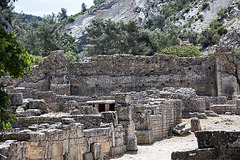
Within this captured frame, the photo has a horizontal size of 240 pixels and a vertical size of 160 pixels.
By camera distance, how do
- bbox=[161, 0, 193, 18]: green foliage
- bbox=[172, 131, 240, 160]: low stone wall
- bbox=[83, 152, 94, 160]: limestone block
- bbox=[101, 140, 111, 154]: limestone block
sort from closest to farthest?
bbox=[172, 131, 240, 160]: low stone wall
bbox=[83, 152, 94, 160]: limestone block
bbox=[101, 140, 111, 154]: limestone block
bbox=[161, 0, 193, 18]: green foliage

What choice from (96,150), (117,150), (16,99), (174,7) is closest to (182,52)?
(16,99)

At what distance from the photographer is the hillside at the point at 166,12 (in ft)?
220

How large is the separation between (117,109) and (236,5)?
53.1m

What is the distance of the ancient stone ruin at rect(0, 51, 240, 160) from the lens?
10.1 m

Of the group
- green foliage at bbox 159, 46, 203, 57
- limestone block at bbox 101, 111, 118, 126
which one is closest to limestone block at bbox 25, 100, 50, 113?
limestone block at bbox 101, 111, 118, 126

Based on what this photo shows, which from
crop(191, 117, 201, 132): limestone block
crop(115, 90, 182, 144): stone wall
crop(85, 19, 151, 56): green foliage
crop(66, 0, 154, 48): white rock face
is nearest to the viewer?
crop(115, 90, 182, 144): stone wall

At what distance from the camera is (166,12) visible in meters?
82.9

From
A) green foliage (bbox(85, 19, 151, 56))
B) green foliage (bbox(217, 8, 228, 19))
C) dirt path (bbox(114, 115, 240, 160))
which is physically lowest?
dirt path (bbox(114, 115, 240, 160))

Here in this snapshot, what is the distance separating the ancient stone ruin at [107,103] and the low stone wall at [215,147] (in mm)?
76

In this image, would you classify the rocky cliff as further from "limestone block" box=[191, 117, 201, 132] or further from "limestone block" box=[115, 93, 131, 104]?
"limestone block" box=[115, 93, 131, 104]

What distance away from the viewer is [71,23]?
101250 millimetres

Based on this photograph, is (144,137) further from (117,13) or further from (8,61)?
(117,13)

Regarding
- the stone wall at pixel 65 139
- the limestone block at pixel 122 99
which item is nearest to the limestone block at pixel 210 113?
the limestone block at pixel 122 99

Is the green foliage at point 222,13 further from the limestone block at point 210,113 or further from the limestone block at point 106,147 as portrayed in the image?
the limestone block at point 106,147
